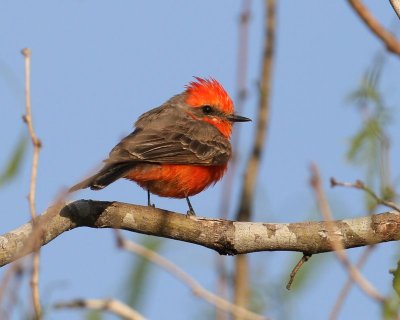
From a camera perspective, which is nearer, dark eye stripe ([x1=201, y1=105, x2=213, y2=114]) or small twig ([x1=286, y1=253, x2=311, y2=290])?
small twig ([x1=286, y1=253, x2=311, y2=290])

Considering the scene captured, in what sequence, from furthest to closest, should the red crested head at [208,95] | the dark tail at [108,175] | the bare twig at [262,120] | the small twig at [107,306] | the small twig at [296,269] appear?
the red crested head at [208,95] < the dark tail at [108,175] < the bare twig at [262,120] < the small twig at [296,269] < the small twig at [107,306]

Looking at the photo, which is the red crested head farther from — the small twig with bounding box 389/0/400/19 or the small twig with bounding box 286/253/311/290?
the small twig with bounding box 389/0/400/19

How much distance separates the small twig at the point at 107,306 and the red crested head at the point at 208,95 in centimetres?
604

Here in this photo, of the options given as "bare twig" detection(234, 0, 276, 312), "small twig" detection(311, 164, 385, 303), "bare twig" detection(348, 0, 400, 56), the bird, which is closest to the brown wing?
the bird

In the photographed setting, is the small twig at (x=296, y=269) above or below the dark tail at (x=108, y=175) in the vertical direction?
below

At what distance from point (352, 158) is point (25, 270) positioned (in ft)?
6.22

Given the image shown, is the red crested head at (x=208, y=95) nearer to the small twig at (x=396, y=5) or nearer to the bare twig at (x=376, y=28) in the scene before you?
the small twig at (x=396, y=5)

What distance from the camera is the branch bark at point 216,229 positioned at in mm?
4477

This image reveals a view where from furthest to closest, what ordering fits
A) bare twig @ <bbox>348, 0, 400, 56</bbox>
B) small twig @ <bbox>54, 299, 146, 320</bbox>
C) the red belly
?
the red belly, small twig @ <bbox>54, 299, 146, 320</bbox>, bare twig @ <bbox>348, 0, 400, 56</bbox>

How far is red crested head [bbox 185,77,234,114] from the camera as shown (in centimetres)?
784

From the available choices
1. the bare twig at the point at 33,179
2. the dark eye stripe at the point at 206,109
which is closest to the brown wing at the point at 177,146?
the dark eye stripe at the point at 206,109

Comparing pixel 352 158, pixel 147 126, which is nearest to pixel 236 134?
pixel 352 158

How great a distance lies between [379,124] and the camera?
291 cm

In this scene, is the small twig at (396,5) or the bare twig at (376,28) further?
the small twig at (396,5)
